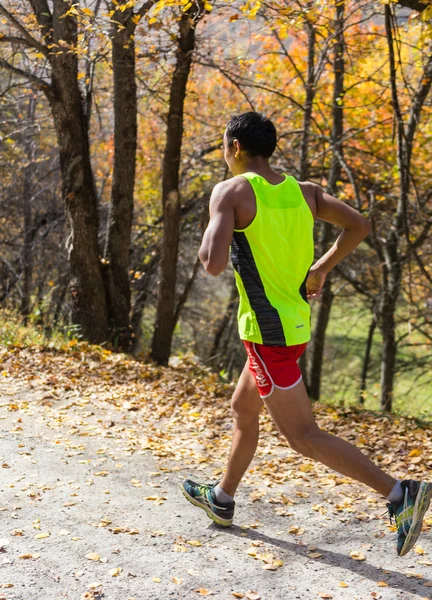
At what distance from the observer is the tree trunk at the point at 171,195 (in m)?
8.62

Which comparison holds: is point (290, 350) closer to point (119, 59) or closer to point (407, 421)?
point (407, 421)

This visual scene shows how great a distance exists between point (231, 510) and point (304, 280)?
4.60 feet

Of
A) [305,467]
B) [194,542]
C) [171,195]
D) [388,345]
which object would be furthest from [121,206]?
[194,542]

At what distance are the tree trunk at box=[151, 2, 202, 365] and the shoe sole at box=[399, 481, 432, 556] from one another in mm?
6491

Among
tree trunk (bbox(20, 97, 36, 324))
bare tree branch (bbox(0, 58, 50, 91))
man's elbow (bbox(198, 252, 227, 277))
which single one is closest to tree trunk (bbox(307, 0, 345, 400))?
bare tree branch (bbox(0, 58, 50, 91))

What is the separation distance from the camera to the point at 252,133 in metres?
3.25

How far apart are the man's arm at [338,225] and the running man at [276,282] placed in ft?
0.37

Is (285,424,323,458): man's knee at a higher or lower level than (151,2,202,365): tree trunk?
lower

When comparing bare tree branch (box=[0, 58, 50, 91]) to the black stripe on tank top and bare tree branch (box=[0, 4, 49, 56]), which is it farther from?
the black stripe on tank top

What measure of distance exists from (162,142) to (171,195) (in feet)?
21.8

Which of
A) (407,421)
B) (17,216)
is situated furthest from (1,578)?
(17,216)

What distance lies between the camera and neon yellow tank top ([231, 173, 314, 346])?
10.3 feet

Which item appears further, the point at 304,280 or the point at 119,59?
the point at 119,59

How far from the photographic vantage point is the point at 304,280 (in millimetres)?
3307
